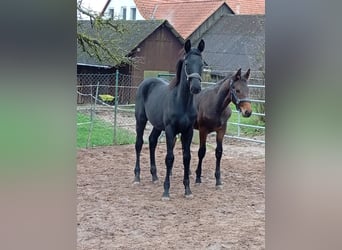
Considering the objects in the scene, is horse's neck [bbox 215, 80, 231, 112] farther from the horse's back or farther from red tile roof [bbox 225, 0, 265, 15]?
red tile roof [bbox 225, 0, 265, 15]

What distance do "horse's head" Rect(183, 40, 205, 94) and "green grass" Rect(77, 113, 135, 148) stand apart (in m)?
2.36

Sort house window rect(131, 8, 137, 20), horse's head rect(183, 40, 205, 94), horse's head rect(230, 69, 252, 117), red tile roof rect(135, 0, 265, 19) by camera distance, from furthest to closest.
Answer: house window rect(131, 8, 137, 20) → red tile roof rect(135, 0, 265, 19) → horse's head rect(230, 69, 252, 117) → horse's head rect(183, 40, 205, 94)

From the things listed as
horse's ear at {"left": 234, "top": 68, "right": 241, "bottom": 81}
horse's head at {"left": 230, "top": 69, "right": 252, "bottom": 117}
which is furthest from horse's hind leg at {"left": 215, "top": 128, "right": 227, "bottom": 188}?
horse's ear at {"left": 234, "top": 68, "right": 241, "bottom": 81}

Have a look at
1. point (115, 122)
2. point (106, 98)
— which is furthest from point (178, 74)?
point (106, 98)

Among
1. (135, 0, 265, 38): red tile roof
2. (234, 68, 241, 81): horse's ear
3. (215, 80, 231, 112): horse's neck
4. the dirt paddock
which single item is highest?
(135, 0, 265, 38): red tile roof

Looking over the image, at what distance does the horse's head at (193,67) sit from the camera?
3.11 metres

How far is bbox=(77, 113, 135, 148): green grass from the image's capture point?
549cm

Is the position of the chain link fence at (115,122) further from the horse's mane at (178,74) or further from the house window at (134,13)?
the house window at (134,13)

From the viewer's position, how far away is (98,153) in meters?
5.00

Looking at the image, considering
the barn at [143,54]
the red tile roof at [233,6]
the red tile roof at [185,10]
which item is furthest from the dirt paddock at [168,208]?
the red tile roof at [233,6]
